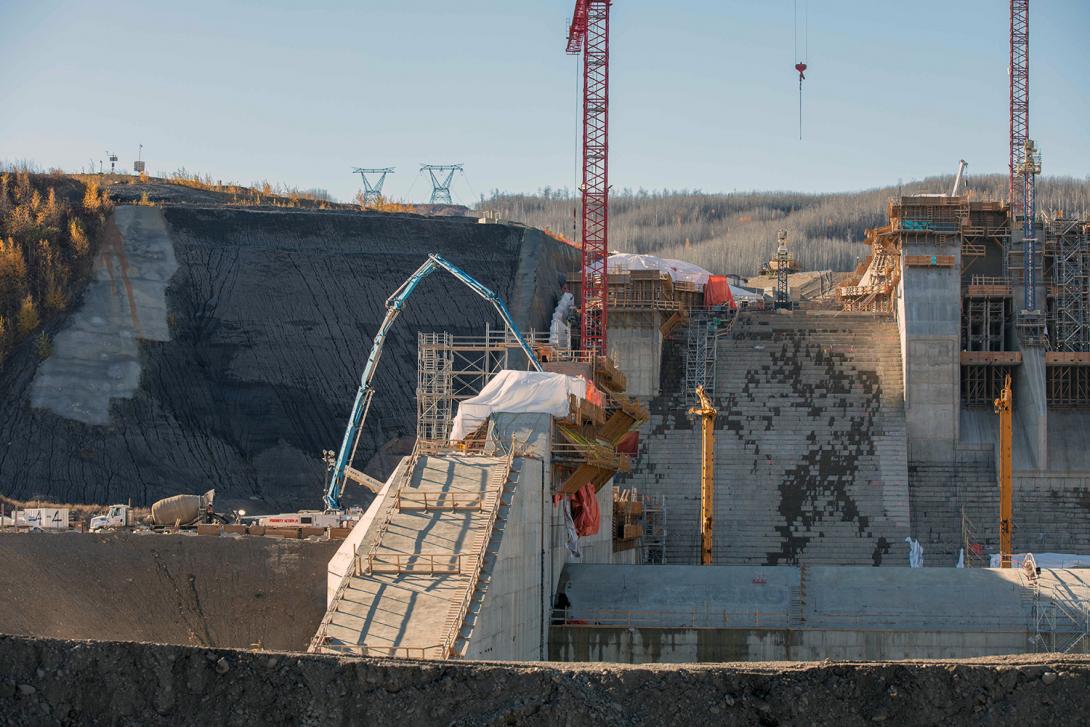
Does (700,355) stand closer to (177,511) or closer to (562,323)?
(562,323)

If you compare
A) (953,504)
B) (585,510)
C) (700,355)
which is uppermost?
(700,355)

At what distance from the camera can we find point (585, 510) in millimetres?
55375

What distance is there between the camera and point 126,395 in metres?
82.9

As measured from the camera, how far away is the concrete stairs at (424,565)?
34812mm

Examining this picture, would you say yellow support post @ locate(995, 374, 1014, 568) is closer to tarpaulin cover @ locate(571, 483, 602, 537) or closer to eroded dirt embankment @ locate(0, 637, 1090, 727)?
tarpaulin cover @ locate(571, 483, 602, 537)

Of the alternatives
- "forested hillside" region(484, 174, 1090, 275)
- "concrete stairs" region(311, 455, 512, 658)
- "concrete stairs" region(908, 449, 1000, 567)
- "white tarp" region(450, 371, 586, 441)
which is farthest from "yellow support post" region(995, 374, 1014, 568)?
"forested hillside" region(484, 174, 1090, 275)

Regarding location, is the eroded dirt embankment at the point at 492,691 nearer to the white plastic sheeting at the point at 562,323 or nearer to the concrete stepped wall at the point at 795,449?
the concrete stepped wall at the point at 795,449

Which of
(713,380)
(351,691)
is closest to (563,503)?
(713,380)

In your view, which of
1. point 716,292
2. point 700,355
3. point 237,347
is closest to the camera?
point 700,355

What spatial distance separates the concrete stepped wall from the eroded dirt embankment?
52.4 m

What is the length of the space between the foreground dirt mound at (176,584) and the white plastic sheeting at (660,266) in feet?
141

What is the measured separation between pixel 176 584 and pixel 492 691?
36081 mm

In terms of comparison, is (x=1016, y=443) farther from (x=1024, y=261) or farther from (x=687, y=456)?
(x=687, y=456)

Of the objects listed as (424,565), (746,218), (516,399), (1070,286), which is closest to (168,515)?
(516,399)
